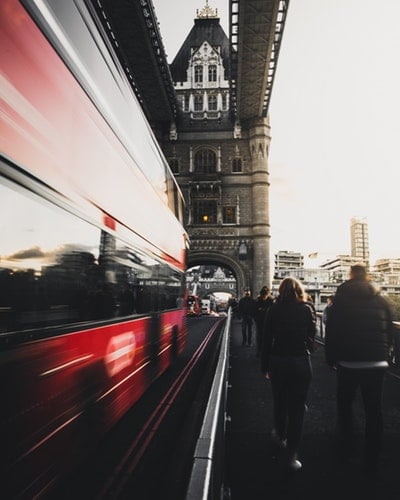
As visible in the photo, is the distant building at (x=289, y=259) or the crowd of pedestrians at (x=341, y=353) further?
the distant building at (x=289, y=259)

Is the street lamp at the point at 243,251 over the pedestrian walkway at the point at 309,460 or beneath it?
over

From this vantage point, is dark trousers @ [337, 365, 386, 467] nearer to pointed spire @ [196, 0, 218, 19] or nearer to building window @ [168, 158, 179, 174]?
building window @ [168, 158, 179, 174]

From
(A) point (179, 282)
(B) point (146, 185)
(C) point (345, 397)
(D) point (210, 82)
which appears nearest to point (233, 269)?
(D) point (210, 82)

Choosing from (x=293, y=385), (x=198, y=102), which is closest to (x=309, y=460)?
(x=293, y=385)

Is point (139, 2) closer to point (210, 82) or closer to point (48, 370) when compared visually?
point (210, 82)

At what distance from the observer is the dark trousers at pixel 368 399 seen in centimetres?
325

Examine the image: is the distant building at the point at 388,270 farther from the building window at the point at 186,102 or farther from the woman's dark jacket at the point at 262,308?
the woman's dark jacket at the point at 262,308

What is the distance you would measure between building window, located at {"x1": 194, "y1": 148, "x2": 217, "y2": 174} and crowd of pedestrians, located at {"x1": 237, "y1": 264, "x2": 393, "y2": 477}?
26.6 metres

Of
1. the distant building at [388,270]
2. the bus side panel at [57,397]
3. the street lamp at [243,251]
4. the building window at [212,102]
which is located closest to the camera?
the bus side panel at [57,397]

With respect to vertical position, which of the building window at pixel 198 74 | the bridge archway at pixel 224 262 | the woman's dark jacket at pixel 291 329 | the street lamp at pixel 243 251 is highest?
the building window at pixel 198 74

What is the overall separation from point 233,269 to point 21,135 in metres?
25.8

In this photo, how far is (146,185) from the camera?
553cm

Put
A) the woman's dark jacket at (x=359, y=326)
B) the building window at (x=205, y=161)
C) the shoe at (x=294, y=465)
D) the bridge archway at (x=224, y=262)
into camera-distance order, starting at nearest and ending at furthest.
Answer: the shoe at (x=294, y=465) → the woman's dark jacket at (x=359, y=326) → the bridge archway at (x=224, y=262) → the building window at (x=205, y=161)

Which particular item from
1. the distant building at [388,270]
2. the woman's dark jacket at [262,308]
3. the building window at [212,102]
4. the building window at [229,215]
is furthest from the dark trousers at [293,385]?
the distant building at [388,270]
